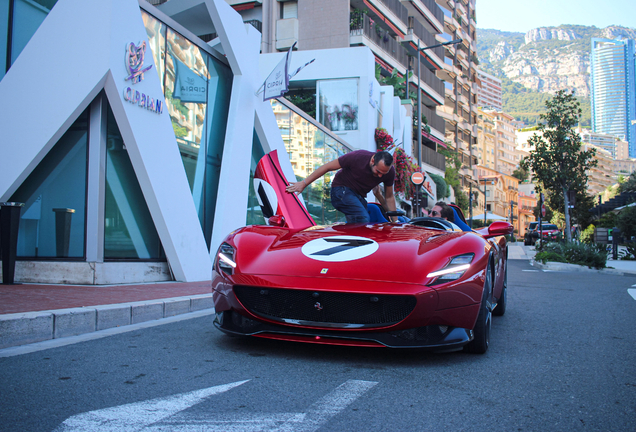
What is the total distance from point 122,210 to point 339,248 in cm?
577

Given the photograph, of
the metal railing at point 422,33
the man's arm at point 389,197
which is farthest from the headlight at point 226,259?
the metal railing at point 422,33

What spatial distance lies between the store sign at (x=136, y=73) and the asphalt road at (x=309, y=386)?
4678mm

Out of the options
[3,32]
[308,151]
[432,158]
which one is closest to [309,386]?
[3,32]

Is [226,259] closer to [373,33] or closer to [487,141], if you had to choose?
[373,33]

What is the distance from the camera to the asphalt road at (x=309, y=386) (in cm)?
227

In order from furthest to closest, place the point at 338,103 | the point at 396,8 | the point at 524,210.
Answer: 1. the point at 524,210
2. the point at 396,8
3. the point at 338,103

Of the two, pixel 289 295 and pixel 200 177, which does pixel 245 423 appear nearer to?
pixel 289 295

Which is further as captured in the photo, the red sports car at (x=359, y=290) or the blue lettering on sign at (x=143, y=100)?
the blue lettering on sign at (x=143, y=100)

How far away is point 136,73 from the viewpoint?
8.16 meters

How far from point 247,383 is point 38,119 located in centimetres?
637

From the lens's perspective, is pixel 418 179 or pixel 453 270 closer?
pixel 453 270

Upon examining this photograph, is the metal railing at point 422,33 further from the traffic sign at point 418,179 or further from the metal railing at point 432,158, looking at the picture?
the traffic sign at point 418,179

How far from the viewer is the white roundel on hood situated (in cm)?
364

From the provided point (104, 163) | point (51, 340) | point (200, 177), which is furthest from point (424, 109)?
point (51, 340)
